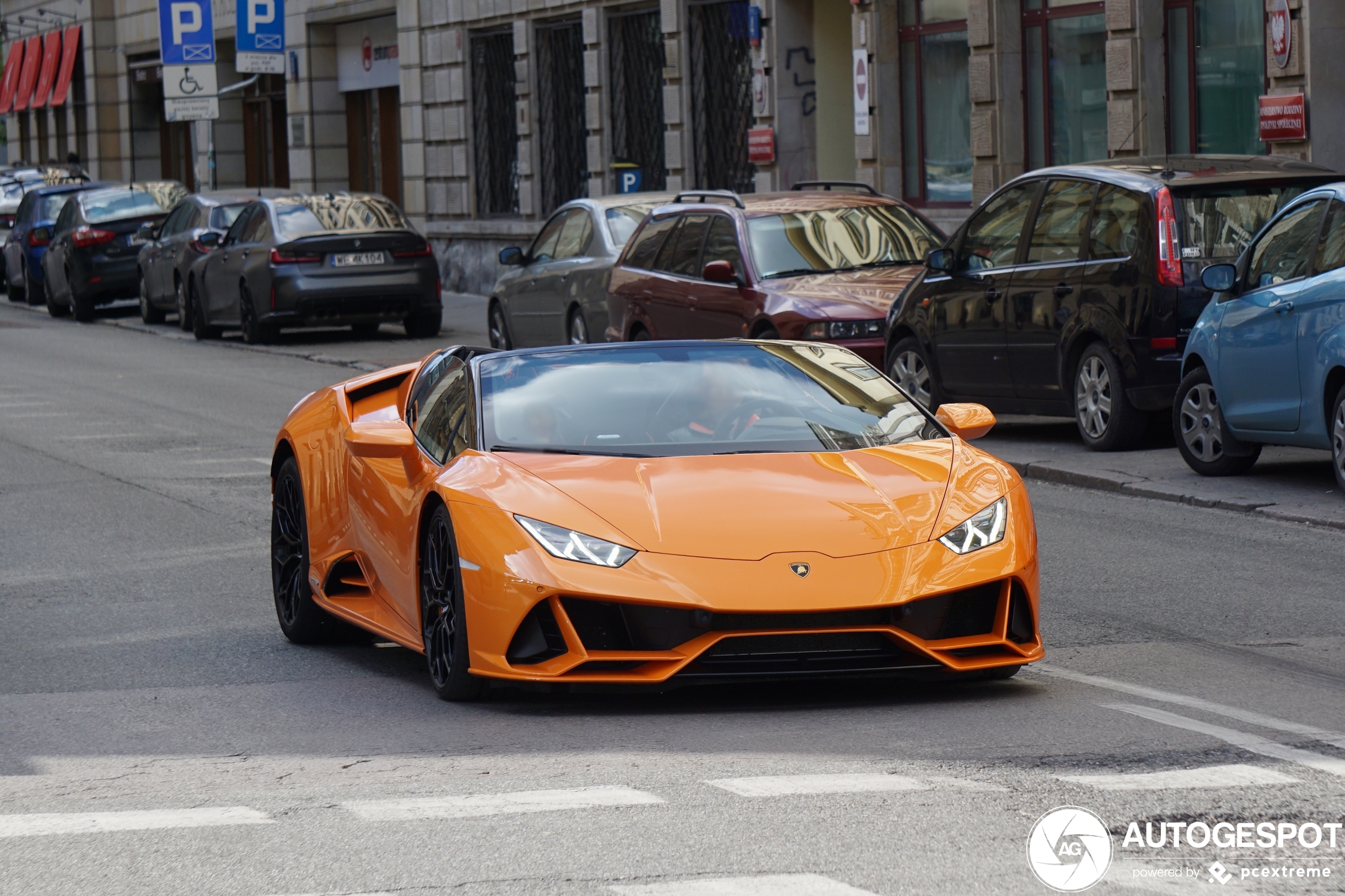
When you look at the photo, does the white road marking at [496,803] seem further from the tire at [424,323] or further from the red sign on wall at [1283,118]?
the tire at [424,323]

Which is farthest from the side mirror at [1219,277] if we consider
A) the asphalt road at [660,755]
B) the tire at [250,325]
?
the tire at [250,325]

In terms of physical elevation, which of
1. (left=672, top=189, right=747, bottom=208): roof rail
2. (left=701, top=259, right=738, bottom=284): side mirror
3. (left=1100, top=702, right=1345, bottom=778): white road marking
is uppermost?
(left=672, top=189, right=747, bottom=208): roof rail

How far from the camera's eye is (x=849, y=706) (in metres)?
6.43

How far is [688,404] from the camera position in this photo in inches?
287

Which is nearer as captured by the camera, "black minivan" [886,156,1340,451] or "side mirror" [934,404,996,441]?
"side mirror" [934,404,996,441]

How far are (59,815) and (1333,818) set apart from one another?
9.71 feet

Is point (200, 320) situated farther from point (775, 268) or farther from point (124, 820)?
point (124, 820)

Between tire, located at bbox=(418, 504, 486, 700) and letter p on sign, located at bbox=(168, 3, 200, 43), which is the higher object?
letter p on sign, located at bbox=(168, 3, 200, 43)

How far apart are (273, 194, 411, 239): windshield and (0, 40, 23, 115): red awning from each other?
132 feet

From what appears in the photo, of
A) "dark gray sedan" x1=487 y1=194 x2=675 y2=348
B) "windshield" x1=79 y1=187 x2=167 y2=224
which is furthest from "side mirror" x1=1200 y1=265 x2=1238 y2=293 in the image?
"windshield" x1=79 y1=187 x2=167 y2=224

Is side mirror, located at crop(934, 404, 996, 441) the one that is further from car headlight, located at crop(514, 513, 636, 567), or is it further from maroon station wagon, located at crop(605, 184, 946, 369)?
maroon station wagon, located at crop(605, 184, 946, 369)

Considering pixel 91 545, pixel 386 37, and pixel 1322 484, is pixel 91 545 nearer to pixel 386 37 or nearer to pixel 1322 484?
pixel 1322 484

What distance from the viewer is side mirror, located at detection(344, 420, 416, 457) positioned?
23.2ft

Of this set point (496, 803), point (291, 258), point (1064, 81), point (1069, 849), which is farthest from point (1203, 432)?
point (291, 258)
